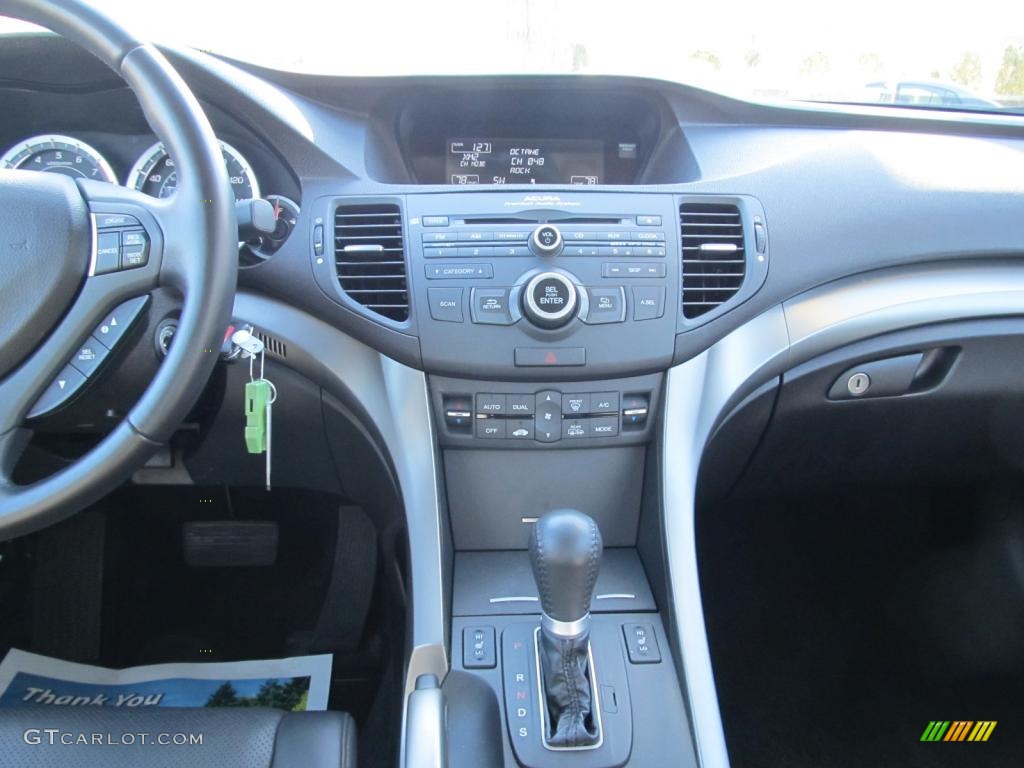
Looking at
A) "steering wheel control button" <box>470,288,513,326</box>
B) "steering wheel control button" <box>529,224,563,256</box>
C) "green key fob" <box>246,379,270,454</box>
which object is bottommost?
"green key fob" <box>246,379,270,454</box>

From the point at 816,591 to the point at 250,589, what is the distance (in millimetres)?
1379

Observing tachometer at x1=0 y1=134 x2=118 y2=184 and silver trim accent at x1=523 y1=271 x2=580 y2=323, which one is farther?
tachometer at x1=0 y1=134 x2=118 y2=184

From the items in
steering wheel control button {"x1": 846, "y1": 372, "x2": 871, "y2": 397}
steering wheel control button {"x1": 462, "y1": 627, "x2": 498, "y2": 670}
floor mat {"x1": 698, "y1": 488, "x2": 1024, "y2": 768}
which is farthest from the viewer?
floor mat {"x1": 698, "y1": 488, "x2": 1024, "y2": 768}

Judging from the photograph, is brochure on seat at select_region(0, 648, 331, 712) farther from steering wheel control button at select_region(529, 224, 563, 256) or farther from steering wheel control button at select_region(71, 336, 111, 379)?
steering wheel control button at select_region(529, 224, 563, 256)

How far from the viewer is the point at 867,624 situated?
199cm

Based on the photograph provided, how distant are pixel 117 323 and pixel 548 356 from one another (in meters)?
0.57

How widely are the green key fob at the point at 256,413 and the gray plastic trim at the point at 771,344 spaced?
58 centimetres

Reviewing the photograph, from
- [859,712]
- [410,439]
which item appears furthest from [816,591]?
[410,439]

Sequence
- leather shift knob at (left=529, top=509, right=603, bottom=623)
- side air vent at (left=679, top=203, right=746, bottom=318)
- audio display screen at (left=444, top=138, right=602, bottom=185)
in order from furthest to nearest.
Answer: audio display screen at (left=444, top=138, right=602, bottom=185), side air vent at (left=679, top=203, right=746, bottom=318), leather shift knob at (left=529, top=509, right=603, bottom=623)

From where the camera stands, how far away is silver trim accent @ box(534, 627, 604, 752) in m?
1.04

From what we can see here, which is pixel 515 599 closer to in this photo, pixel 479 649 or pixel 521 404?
pixel 479 649

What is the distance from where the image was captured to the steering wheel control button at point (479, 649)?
114cm

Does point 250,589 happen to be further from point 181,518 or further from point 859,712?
point 859,712
